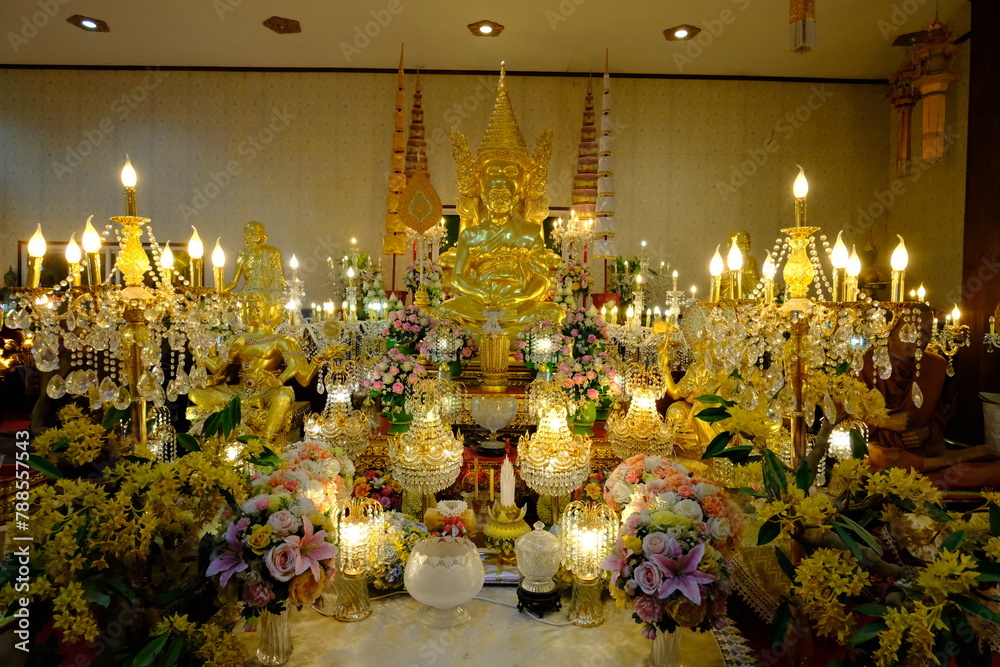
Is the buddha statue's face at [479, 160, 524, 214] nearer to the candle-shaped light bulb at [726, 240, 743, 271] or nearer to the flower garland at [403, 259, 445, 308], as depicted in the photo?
the flower garland at [403, 259, 445, 308]

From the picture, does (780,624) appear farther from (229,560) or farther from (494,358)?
(494,358)

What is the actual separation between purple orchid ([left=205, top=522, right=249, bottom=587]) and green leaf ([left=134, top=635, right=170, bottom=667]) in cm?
18

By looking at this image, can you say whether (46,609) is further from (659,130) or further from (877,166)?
(877,166)

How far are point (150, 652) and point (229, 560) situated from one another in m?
0.26

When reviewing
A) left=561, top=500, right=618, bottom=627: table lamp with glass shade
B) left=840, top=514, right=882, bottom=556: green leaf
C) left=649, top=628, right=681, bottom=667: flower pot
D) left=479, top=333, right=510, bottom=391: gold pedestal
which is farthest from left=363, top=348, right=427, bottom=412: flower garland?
left=840, top=514, right=882, bottom=556: green leaf

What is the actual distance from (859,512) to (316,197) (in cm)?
684

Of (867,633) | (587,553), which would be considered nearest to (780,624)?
(867,633)

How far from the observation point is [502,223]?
184 inches

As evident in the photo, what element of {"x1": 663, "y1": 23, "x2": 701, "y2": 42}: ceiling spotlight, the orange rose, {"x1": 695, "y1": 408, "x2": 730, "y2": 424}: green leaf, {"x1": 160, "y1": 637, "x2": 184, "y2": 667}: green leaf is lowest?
{"x1": 160, "y1": 637, "x2": 184, "y2": 667}: green leaf

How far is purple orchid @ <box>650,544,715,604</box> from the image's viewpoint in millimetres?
1638

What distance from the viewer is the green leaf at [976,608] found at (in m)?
1.23

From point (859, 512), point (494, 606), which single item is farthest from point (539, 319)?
point (859, 512)

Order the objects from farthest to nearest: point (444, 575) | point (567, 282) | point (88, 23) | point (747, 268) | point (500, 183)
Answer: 1. point (747, 268)
2. point (88, 23)
3. point (567, 282)
4. point (500, 183)
5. point (444, 575)

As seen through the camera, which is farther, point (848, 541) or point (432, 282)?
point (432, 282)
